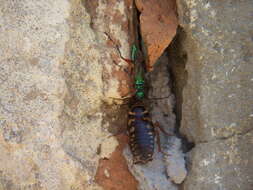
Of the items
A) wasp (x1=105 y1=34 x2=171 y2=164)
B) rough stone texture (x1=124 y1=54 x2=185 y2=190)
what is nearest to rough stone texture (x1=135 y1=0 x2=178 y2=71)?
wasp (x1=105 y1=34 x2=171 y2=164)

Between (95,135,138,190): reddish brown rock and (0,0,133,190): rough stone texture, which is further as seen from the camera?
(95,135,138,190): reddish brown rock

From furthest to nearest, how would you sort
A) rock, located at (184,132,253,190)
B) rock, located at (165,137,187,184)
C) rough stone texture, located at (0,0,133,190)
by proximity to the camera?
rock, located at (165,137,187,184)
rock, located at (184,132,253,190)
rough stone texture, located at (0,0,133,190)

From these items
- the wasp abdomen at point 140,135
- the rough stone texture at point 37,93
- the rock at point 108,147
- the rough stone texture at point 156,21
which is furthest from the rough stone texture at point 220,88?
the rough stone texture at point 37,93

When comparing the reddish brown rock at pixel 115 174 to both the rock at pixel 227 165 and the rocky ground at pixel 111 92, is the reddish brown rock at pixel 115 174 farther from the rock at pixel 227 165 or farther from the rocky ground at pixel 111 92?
the rock at pixel 227 165

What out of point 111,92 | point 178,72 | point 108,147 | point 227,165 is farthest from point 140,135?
point 227,165

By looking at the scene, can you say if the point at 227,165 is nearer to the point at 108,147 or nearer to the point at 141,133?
the point at 141,133

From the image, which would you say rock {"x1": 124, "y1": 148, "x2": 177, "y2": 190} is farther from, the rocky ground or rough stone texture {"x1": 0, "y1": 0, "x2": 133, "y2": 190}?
rough stone texture {"x1": 0, "y1": 0, "x2": 133, "y2": 190}
